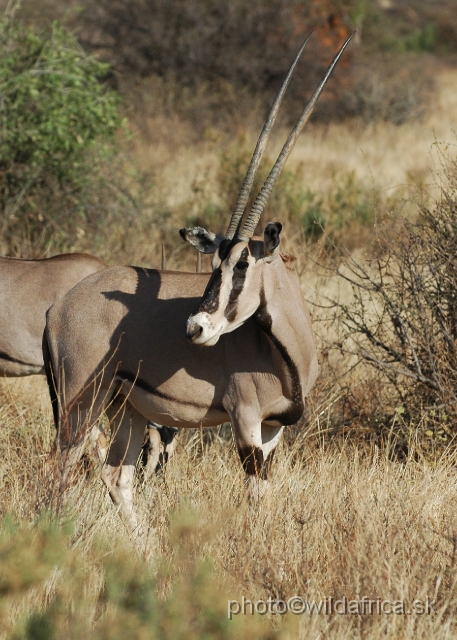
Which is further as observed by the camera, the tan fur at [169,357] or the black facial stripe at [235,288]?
the tan fur at [169,357]

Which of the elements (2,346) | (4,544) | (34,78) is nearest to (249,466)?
(4,544)

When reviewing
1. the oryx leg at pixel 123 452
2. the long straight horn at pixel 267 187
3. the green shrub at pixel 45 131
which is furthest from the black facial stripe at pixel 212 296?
the green shrub at pixel 45 131

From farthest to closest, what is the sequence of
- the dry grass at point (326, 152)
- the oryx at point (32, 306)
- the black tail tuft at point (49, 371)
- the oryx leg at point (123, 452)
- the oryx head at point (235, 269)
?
1. the dry grass at point (326, 152)
2. the oryx at point (32, 306)
3. the oryx leg at point (123, 452)
4. the black tail tuft at point (49, 371)
5. the oryx head at point (235, 269)

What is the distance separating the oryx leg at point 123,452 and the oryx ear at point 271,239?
1624 mm

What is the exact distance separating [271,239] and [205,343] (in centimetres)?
67

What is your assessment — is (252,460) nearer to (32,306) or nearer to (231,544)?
(231,544)

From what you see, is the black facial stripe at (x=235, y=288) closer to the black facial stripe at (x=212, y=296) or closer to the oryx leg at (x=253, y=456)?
the black facial stripe at (x=212, y=296)

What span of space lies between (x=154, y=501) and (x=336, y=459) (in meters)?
1.33

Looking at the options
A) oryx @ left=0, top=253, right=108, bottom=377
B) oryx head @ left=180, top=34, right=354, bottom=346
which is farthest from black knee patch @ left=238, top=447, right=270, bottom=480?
oryx @ left=0, top=253, right=108, bottom=377

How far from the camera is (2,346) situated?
257 inches

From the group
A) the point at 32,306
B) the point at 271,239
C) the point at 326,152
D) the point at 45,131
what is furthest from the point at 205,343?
A: the point at 326,152

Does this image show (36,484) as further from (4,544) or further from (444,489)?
(444,489)

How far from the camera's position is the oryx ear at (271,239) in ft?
14.0

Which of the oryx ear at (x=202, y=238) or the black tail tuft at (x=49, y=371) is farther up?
the oryx ear at (x=202, y=238)
